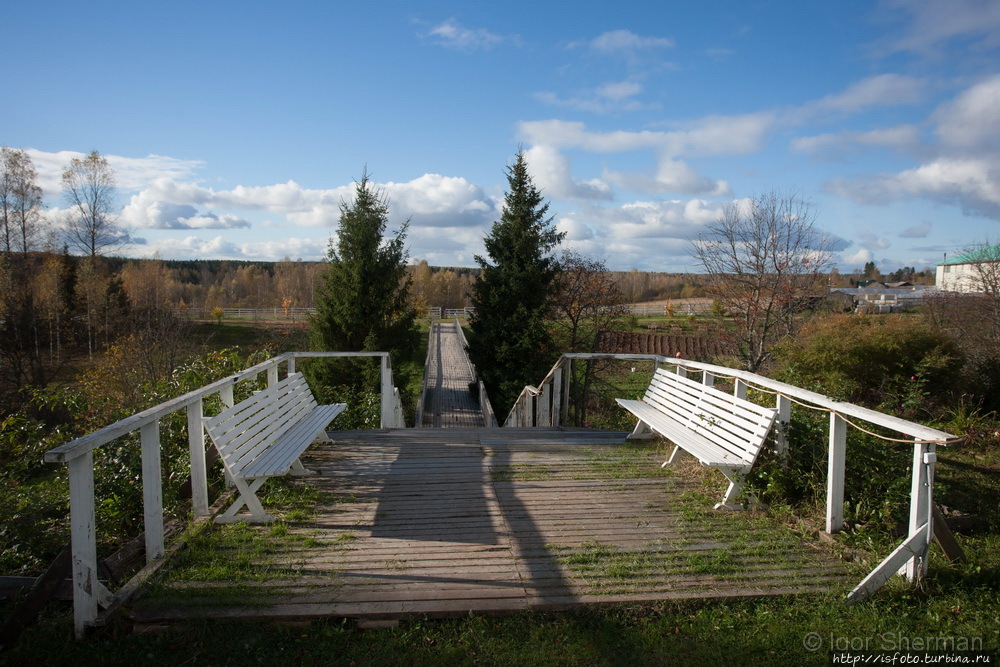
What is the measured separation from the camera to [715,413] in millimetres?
5047

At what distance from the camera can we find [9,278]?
25.0m

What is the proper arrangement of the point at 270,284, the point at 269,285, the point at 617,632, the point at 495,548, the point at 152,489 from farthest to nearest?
the point at 270,284, the point at 269,285, the point at 495,548, the point at 152,489, the point at 617,632

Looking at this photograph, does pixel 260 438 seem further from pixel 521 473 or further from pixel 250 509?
pixel 521 473

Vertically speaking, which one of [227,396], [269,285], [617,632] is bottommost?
[617,632]

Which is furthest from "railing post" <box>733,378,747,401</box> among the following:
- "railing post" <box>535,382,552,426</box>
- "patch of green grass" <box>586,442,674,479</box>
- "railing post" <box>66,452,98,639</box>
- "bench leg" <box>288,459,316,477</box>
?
"railing post" <box>66,452,98,639</box>

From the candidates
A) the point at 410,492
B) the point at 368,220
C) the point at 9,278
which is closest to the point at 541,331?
the point at 368,220

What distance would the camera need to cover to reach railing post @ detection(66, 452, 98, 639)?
2.68m

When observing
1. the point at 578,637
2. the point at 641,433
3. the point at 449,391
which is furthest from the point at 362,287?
the point at 578,637

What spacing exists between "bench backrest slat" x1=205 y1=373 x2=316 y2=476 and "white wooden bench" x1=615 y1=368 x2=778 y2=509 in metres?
3.24

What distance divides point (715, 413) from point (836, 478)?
1.30 m

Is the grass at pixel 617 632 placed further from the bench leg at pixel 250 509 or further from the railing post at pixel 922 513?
the bench leg at pixel 250 509

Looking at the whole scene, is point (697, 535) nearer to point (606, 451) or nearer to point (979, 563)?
point (979, 563)

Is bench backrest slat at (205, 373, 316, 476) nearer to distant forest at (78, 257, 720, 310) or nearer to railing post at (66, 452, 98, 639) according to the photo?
railing post at (66, 452, 98, 639)

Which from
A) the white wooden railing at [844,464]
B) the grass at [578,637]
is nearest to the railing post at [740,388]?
the white wooden railing at [844,464]
